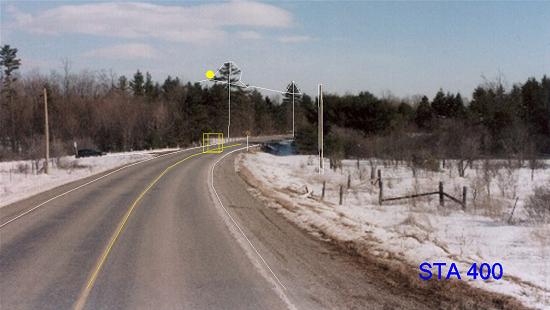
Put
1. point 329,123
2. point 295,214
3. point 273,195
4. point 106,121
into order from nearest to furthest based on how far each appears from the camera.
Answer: point 295,214 → point 273,195 → point 329,123 → point 106,121

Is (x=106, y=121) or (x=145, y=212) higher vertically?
(x=106, y=121)

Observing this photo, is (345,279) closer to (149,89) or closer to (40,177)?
(40,177)

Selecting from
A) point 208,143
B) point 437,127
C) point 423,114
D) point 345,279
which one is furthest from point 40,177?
point 423,114

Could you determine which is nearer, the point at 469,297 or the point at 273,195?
the point at 469,297

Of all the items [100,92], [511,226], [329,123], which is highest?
[100,92]

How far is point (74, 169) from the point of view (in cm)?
3856

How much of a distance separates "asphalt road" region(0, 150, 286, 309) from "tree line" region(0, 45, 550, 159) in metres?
33.5

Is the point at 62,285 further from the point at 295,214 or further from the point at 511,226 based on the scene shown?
the point at 511,226

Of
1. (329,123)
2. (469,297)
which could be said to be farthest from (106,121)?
(469,297)

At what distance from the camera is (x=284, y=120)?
99750 mm

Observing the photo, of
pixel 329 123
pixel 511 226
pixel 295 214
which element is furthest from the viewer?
pixel 329 123

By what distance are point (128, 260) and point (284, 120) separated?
89.1 meters

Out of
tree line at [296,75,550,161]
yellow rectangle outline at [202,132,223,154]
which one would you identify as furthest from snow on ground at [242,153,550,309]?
yellow rectangle outline at [202,132,223,154]

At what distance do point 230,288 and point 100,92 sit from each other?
105773 millimetres
